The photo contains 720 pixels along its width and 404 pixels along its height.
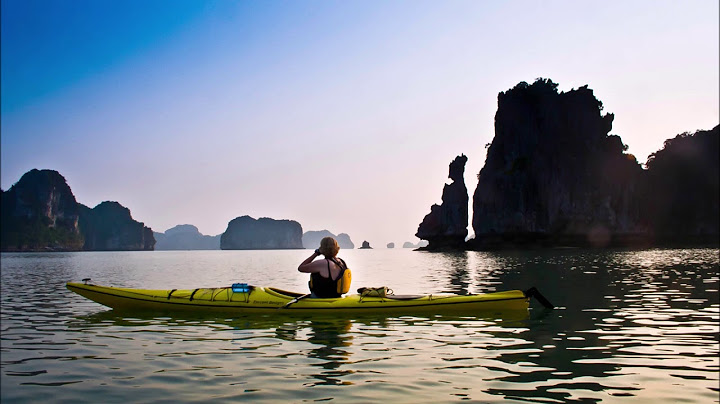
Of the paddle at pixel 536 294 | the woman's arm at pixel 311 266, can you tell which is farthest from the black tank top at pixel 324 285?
the paddle at pixel 536 294

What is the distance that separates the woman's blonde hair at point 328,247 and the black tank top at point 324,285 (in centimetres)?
60

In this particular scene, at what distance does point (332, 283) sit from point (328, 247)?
131 centimetres

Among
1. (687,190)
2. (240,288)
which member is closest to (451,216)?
(687,190)

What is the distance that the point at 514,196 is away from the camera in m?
89.8

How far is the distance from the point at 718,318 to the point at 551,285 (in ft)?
32.4

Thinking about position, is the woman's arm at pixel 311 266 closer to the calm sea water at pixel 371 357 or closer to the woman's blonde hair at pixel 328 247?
the woman's blonde hair at pixel 328 247

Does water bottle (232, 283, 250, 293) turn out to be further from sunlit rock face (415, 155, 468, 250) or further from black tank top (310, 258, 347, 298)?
sunlit rock face (415, 155, 468, 250)

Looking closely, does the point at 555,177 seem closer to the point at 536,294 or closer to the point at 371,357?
the point at 536,294

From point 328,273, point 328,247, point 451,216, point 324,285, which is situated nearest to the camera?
point 328,247

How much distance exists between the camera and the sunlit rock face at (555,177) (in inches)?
3494

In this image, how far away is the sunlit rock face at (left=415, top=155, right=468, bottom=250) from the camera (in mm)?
100750

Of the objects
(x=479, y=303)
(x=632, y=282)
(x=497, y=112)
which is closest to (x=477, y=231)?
(x=497, y=112)

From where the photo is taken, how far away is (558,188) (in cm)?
9019

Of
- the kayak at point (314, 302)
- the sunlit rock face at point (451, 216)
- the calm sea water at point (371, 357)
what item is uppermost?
the sunlit rock face at point (451, 216)
